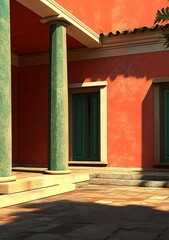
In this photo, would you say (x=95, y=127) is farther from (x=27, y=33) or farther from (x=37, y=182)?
(x=37, y=182)

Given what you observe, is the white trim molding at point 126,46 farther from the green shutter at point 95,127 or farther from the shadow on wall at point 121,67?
the green shutter at point 95,127

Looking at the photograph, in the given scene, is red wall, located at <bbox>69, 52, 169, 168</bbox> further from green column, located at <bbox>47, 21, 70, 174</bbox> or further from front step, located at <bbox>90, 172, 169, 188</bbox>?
green column, located at <bbox>47, 21, 70, 174</bbox>

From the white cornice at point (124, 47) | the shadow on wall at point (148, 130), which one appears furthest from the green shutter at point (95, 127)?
the shadow on wall at point (148, 130)

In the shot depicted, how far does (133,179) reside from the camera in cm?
966

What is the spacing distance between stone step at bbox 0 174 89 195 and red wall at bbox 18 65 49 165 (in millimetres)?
3055

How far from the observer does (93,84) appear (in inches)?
453

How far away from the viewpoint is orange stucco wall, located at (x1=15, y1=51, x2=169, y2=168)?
1073 cm

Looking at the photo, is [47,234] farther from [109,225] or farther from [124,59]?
[124,59]

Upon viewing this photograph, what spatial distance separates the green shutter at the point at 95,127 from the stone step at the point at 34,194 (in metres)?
2.83

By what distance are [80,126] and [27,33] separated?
3.28m

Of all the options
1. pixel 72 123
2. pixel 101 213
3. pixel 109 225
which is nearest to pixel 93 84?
pixel 72 123

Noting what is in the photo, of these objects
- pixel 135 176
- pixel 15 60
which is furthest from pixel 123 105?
pixel 15 60

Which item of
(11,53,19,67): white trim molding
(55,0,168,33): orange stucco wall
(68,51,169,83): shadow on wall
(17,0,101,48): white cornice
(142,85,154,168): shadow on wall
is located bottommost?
(142,85,154,168): shadow on wall

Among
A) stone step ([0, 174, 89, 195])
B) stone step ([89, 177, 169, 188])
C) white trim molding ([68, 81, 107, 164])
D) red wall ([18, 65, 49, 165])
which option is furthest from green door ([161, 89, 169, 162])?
red wall ([18, 65, 49, 165])
